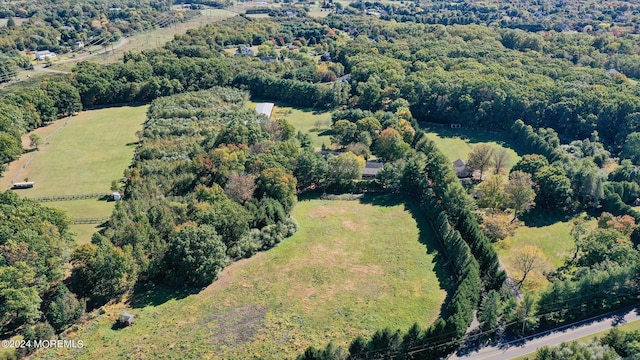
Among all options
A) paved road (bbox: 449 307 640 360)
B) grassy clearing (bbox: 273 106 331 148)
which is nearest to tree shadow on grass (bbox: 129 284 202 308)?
paved road (bbox: 449 307 640 360)

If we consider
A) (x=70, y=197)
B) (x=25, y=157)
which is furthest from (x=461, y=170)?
(x=25, y=157)

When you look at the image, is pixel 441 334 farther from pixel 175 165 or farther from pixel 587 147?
pixel 587 147

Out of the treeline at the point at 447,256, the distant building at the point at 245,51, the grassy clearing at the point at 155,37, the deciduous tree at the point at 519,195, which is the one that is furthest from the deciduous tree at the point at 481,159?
the grassy clearing at the point at 155,37

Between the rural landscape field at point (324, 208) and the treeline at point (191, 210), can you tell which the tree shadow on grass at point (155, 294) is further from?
the treeline at point (191, 210)

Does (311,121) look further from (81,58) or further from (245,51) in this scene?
(81,58)

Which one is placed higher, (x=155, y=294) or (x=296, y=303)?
(x=296, y=303)
